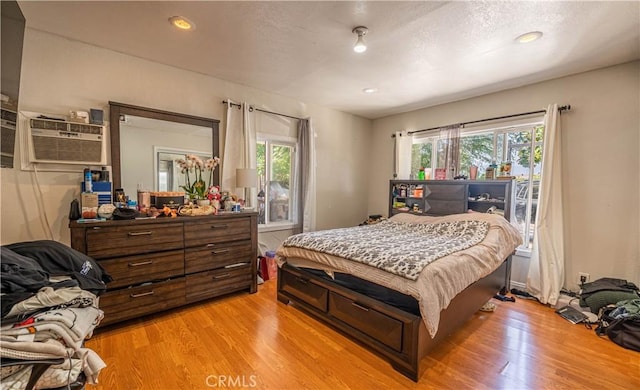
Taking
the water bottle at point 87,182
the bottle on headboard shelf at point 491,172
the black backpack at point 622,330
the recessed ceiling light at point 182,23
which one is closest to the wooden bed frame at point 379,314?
the black backpack at point 622,330

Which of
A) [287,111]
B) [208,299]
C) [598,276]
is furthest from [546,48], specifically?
[208,299]

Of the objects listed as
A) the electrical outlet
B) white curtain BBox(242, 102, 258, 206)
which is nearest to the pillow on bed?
white curtain BBox(242, 102, 258, 206)

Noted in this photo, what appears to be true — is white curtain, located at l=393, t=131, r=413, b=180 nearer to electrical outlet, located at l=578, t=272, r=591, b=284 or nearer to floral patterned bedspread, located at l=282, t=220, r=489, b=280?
floral patterned bedspread, located at l=282, t=220, r=489, b=280

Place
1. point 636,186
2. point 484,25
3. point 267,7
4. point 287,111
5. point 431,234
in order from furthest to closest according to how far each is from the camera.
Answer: point 287,111
point 431,234
point 636,186
point 484,25
point 267,7

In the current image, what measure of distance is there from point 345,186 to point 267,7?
322 centimetres

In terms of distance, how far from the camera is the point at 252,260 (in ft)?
10.0

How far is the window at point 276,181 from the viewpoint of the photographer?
12.4 ft

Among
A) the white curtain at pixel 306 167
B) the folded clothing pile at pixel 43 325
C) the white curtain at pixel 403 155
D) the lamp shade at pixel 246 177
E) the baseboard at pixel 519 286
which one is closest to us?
the folded clothing pile at pixel 43 325

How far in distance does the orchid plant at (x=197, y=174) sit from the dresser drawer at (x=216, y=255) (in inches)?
23.5

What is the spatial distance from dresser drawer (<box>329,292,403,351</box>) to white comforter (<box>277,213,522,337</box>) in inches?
9.2

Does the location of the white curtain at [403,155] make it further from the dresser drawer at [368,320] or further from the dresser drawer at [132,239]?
the dresser drawer at [132,239]

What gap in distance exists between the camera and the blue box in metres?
2.34

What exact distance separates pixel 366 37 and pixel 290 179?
2.28 metres

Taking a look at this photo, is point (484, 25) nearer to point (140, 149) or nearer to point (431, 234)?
point (431, 234)
